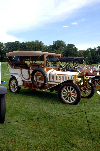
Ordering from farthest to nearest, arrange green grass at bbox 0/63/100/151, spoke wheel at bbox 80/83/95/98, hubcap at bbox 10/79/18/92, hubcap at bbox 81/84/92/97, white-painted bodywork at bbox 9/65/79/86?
hubcap at bbox 10/79/18/92 < hubcap at bbox 81/84/92/97 < spoke wheel at bbox 80/83/95/98 < white-painted bodywork at bbox 9/65/79/86 < green grass at bbox 0/63/100/151

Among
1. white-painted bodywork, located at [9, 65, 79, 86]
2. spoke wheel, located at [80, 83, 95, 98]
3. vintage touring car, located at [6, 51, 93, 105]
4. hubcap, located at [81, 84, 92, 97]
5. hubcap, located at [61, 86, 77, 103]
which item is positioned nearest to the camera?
hubcap, located at [61, 86, 77, 103]

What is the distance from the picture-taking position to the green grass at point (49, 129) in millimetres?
2923

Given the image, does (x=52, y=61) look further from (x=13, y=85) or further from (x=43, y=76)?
(x=13, y=85)

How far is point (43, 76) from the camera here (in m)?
6.41

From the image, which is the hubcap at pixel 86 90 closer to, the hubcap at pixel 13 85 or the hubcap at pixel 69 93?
the hubcap at pixel 69 93

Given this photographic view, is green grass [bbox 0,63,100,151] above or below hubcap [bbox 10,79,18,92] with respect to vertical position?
below

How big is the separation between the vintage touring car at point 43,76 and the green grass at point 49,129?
2.65ft

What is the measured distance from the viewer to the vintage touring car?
5918mm

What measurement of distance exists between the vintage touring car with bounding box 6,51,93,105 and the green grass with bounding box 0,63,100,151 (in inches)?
31.9

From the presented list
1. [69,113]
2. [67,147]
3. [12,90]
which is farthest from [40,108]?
[12,90]

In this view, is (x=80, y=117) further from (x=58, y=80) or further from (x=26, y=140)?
(x=58, y=80)

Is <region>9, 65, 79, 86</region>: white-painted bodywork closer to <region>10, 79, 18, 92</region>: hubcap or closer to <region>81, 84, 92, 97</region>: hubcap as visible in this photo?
<region>10, 79, 18, 92</region>: hubcap

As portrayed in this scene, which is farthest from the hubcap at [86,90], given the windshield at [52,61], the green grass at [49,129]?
the windshield at [52,61]

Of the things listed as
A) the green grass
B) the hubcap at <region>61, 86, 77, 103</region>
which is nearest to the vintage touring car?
the hubcap at <region>61, 86, 77, 103</region>
